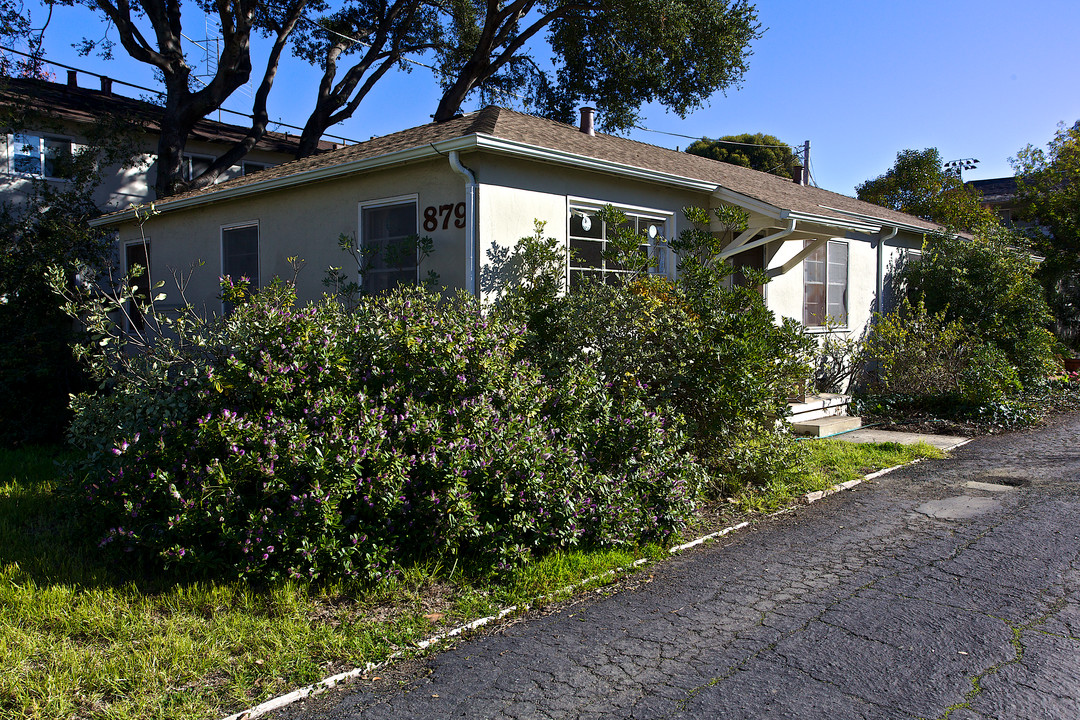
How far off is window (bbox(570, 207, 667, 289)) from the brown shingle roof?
66 centimetres

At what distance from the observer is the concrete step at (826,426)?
9844mm

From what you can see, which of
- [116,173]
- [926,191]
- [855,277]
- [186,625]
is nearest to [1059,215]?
[926,191]

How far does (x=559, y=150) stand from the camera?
807 centimetres

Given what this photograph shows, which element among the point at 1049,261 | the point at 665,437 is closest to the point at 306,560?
the point at 665,437

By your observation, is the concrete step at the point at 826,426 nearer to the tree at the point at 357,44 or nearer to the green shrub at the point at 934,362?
the green shrub at the point at 934,362

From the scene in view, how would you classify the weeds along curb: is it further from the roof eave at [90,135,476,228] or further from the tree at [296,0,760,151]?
the tree at [296,0,760,151]

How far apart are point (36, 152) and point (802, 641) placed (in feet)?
69.1

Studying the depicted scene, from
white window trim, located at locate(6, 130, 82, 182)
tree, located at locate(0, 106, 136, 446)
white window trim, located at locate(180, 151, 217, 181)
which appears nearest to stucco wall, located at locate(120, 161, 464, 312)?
tree, located at locate(0, 106, 136, 446)

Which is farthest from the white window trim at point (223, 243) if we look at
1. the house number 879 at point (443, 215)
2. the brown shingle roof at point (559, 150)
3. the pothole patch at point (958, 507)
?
the pothole patch at point (958, 507)

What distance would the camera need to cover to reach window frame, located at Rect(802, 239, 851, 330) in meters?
12.2

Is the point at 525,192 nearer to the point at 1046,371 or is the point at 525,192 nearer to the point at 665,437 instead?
the point at 665,437

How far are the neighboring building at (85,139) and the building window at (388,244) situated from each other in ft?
31.2

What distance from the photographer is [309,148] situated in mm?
19594

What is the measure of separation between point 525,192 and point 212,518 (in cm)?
501
